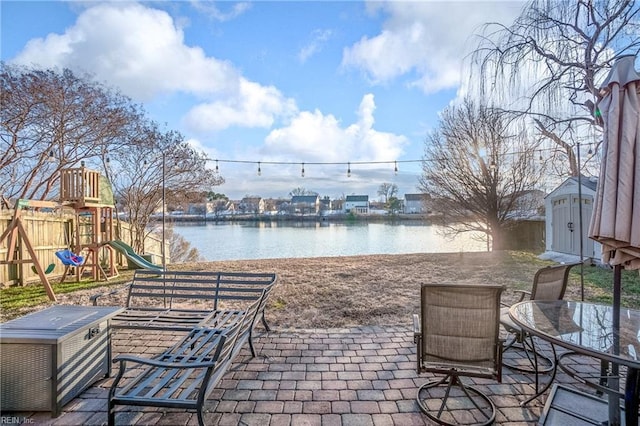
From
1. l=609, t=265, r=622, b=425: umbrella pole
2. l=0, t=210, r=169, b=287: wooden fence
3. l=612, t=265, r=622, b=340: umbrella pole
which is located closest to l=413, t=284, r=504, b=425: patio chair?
l=609, t=265, r=622, b=425: umbrella pole

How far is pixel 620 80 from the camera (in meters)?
1.84

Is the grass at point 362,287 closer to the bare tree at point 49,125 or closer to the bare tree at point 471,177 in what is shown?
the bare tree at point 471,177

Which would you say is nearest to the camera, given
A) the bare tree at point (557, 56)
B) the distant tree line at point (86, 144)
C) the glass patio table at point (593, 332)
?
the glass patio table at point (593, 332)

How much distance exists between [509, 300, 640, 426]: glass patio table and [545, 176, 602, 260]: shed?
723cm

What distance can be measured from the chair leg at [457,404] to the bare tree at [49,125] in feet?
29.5

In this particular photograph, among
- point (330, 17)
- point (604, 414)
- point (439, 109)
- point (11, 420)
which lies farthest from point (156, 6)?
point (439, 109)

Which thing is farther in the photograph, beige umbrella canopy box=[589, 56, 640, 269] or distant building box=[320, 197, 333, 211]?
distant building box=[320, 197, 333, 211]

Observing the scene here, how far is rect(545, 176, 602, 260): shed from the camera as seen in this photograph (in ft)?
27.2

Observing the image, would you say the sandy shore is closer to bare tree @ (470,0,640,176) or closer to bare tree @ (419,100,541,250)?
bare tree @ (419,100,541,250)

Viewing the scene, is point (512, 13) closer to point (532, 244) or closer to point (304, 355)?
point (304, 355)

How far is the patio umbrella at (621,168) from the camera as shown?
1.78 meters

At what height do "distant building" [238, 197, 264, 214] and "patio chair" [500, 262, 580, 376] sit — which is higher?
"distant building" [238, 197, 264, 214]

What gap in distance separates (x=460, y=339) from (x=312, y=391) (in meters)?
1.16

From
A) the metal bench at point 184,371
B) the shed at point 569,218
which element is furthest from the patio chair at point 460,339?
the shed at point 569,218
